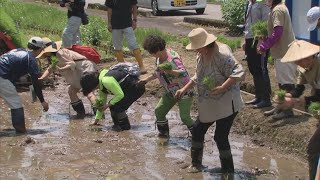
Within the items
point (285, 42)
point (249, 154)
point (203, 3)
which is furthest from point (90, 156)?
point (203, 3)

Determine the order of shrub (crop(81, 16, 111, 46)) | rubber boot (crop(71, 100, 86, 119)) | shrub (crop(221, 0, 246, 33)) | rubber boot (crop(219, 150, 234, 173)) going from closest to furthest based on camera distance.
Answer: rubber boot (crop(219, 150, 234, 173)) → rubber boot (crop(71, 100, 86, 119)) → shrub (crop(81, 16, 111, 46)) → shrub (crop(221, 0, 246, 33))

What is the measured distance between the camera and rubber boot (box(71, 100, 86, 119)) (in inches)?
400

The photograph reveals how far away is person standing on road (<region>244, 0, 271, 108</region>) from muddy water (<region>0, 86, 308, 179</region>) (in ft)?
2.45

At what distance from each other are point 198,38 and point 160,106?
Answer: 2023 mm

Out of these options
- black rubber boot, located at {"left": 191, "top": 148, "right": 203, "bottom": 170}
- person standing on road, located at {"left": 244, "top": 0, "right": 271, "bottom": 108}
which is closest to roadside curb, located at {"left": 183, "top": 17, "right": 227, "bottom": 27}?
person standing on road, located at {"left": 244, "top": 0, "right": 271, "bottom": 108}

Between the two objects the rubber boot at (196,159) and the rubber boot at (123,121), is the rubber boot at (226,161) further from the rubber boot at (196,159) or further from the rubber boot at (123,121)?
the rubber boot at (123,121)

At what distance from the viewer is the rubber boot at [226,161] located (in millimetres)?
7277

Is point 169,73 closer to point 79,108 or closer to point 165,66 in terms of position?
point 165,66

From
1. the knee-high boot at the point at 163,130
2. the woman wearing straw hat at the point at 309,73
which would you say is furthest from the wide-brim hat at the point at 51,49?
the woman wearing straw hat at the point at 309,73

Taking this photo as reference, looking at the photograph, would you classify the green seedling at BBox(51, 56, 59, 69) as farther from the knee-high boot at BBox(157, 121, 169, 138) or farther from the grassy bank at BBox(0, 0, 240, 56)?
the grassy bank at BBox(0, 0, 240, 56)

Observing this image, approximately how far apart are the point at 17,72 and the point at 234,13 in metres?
8.61

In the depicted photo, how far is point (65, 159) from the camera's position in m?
7.91

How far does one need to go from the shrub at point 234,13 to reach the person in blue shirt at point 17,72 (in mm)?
8211

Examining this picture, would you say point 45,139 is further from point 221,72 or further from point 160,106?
point 221,72
